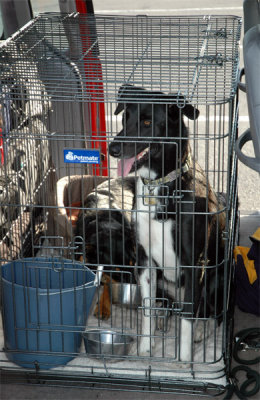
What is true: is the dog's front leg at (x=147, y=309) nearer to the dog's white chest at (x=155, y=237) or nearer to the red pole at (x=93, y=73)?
the dog's white chest at (x=155, y=237)

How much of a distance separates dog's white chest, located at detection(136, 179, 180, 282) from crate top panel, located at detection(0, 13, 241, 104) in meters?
0.63

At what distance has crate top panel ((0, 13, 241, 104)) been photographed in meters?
2.99

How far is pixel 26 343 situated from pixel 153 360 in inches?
23.0

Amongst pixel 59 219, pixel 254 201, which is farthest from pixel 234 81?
pixel 254 201

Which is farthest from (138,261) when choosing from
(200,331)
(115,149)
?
(115,149)

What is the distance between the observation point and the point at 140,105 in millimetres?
2633

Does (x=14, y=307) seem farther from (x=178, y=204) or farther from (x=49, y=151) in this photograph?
(x=49, y=151)

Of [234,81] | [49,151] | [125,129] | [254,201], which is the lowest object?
[254,201]

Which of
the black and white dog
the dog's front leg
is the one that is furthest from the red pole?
the dog's front leg

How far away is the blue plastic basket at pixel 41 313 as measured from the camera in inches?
105

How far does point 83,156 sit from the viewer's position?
247 centimetres

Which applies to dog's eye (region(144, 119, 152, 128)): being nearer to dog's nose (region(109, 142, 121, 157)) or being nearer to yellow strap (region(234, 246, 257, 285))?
dog's nose (region(109, 142, 121, 157))

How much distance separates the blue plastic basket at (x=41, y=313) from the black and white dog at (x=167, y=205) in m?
0.31

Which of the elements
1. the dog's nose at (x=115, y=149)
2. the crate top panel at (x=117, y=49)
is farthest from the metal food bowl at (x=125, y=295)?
the crate top panel at (x=117, y=49)
